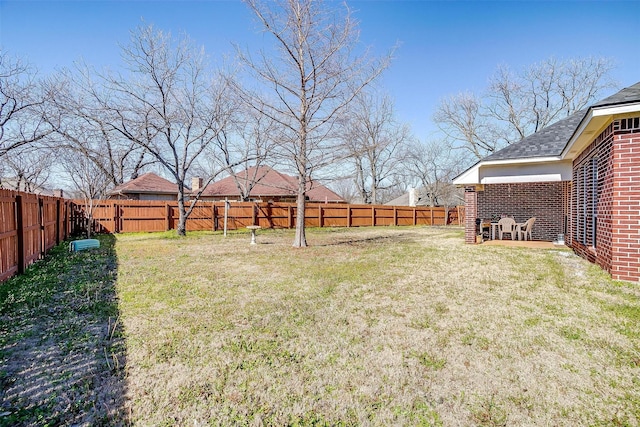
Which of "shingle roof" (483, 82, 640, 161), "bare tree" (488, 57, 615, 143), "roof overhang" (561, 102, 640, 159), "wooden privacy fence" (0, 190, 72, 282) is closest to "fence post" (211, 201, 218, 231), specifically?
"wooden privacy fence" (0, 190, 72, 282)

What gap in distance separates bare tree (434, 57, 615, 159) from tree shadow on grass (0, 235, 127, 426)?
30.0 metres

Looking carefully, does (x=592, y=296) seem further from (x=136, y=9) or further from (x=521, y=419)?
(x=136, y=9)

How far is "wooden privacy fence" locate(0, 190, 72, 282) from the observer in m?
5.52

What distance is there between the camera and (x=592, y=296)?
461 centimetres

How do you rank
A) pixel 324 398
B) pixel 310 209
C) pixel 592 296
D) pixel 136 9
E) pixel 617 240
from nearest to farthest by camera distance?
1. pixel 324 398
2. pixel 592 296
3. pixel 617 240
4. pixel 136 9
5. pixel 310 209

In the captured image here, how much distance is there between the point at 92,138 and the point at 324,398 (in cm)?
1602

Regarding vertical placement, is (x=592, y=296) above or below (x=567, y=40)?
below

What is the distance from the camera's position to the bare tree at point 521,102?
25.6 metres

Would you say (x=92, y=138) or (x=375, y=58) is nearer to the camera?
(x=375, y=58)

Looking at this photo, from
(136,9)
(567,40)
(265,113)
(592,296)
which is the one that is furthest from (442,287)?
(567,40)

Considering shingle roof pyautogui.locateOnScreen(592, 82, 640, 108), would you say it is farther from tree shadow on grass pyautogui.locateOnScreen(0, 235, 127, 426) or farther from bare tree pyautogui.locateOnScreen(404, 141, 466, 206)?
bare tree pyautogui.locateOnScreen(404, 141, 466, 206)

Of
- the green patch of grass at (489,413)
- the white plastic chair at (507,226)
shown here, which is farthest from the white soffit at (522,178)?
the green patch of grass at (489,413)

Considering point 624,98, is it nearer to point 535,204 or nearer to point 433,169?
point 535,204

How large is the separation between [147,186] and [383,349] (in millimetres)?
24665
